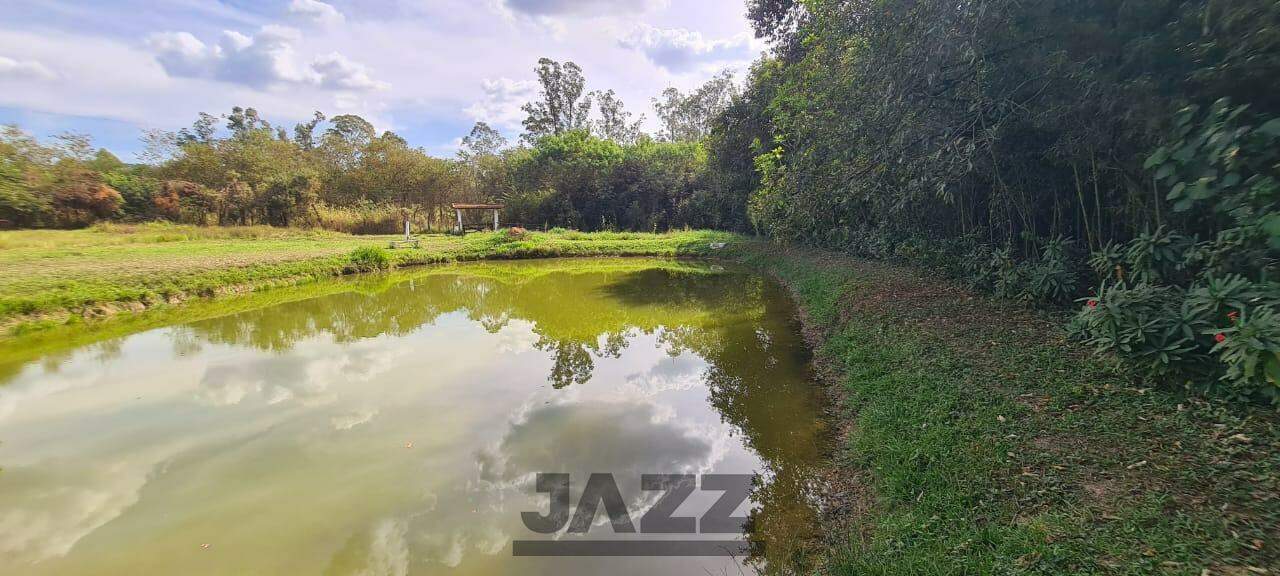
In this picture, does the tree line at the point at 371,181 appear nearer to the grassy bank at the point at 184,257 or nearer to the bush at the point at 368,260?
the grassy bank at the point at 184,257

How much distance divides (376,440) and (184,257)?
1309 cm

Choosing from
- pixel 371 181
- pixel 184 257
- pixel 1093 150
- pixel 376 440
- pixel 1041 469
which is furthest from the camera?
pixel 371 181

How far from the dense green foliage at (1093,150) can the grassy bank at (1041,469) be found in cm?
47

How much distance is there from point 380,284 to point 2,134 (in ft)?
53.4

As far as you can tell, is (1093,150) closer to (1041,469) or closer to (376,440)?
(1041,469)

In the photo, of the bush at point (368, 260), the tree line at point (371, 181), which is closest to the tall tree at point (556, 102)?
the tree line at point (371, 181)

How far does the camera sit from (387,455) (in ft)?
13.9

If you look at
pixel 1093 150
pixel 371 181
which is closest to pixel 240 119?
pixel 371 181

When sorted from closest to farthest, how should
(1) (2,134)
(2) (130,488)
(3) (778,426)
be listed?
(2) (130,488)
(3) (778,426)
(1) (2,134)

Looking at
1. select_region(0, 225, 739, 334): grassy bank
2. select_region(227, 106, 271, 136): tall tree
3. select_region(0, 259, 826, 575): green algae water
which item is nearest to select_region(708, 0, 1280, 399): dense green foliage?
select_region(0, 259, 826, 575): green algae water

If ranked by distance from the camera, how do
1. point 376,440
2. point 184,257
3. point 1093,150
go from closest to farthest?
point 376,440 < point 1093,150 < point 184,257

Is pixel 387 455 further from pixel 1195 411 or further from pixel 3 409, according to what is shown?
pixel 1195 411

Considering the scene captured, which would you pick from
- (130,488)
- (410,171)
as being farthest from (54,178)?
(130,488)

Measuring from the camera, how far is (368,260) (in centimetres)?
1524
